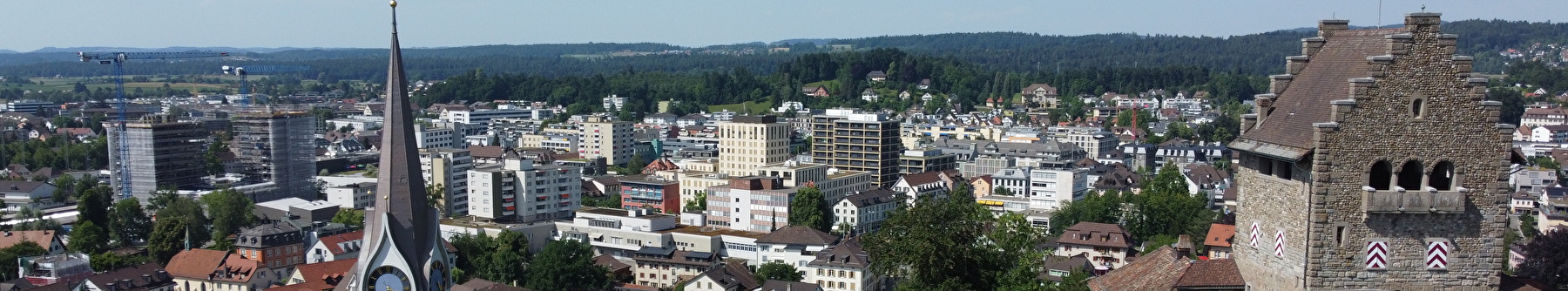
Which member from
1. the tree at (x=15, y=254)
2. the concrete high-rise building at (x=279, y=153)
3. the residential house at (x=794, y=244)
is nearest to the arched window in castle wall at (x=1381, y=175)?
the residential house at (x=794, y=244)

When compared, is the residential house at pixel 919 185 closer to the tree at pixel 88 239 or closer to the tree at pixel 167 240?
the tree at pixel 167 240

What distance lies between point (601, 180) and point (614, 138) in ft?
47.7

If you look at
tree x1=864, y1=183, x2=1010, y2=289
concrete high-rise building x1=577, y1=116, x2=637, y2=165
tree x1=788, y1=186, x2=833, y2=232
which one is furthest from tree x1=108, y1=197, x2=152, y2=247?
tree x1=864, y1=183, x2=1010, y2=289

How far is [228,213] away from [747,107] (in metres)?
81.4

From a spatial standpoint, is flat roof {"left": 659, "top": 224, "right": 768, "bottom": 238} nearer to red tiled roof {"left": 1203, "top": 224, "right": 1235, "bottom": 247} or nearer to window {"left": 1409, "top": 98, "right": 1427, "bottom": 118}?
red tiled roof {"left": 1203, "top": 224, "right": 1235, "bottom": 247}

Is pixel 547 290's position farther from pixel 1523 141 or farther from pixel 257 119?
pixel 1523 141

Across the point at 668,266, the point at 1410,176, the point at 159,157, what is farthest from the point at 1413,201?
the point at 159,157

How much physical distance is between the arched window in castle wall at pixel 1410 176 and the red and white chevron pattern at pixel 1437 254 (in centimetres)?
51

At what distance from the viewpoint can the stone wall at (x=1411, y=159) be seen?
11.1 metres

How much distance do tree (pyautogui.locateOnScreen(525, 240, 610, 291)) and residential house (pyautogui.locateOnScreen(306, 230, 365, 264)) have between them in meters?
7.85

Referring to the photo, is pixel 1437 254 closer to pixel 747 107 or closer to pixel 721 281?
pixel 721 281

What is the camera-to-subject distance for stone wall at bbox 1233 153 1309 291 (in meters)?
11.5

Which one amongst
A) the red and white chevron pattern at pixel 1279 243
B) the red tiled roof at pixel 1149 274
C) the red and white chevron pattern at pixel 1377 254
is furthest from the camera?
the red tiled roof at pixel 1149 274

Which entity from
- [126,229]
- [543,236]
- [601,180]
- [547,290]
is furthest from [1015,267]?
[601,180]
